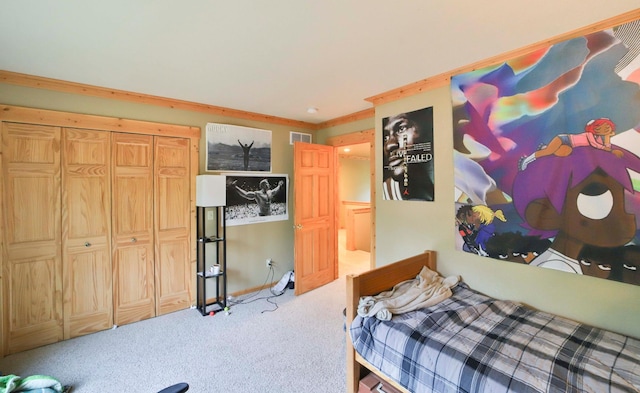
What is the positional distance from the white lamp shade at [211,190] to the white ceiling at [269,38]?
39.9 inches

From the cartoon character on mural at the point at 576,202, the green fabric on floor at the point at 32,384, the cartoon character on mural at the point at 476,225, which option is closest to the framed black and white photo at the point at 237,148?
the green fabric on floor at the point at 32,384

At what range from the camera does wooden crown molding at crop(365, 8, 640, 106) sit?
1620 mm

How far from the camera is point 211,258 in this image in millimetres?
3457

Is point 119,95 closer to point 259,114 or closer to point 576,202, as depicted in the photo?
point 259,114

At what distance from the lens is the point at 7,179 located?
237 centimetres

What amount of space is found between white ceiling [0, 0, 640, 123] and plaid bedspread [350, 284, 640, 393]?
1.90 m

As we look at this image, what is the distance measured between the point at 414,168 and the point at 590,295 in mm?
1543

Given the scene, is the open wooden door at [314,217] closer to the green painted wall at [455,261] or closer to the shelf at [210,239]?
the shelf at [210,239]

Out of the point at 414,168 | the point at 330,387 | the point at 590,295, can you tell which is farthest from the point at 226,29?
the point at 590,295

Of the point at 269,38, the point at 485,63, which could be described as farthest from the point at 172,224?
the point at 485,63

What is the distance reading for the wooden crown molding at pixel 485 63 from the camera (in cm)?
162

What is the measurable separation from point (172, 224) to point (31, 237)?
1.15m

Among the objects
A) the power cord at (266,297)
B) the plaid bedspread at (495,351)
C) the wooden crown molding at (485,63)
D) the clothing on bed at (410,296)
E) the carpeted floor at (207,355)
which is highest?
the wooden crown molding at (485,63)

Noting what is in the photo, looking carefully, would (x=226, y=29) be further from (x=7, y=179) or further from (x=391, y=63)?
(x=7, y=179)
